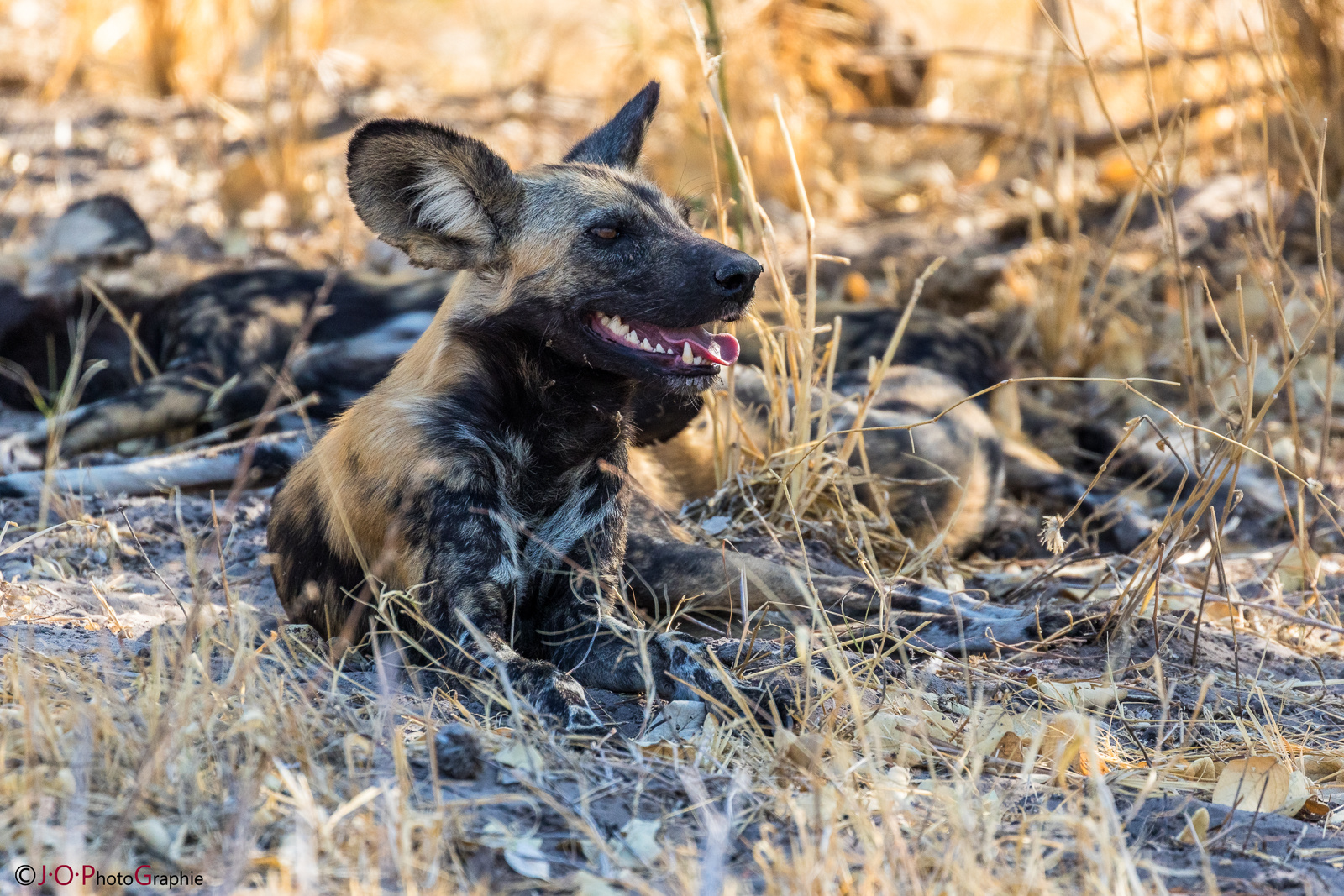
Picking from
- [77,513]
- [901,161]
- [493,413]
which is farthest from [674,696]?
[901,161]

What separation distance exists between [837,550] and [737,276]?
109cm

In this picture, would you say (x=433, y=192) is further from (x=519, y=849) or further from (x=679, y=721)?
(x=519, y=849)

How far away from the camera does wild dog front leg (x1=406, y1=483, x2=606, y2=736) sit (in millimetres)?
2404

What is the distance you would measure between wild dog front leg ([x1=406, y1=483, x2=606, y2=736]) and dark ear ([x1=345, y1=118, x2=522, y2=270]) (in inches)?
23.8

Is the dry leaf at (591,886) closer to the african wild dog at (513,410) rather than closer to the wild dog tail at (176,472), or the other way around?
the african wild dog at (513,410)

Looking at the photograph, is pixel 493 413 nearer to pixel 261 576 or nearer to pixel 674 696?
pixel 674 696

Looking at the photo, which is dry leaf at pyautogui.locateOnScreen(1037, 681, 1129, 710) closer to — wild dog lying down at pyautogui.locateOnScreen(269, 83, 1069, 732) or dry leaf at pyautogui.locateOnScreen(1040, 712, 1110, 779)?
dry leaf at pyautogui.locateOnScreen(1040, 712, 1110, 779)

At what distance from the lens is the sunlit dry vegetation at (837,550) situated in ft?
5.74

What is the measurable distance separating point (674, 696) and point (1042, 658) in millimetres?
948

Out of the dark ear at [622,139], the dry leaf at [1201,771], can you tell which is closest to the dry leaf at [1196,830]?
the dry leaf at [1201,771]

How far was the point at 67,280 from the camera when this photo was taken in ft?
17.8

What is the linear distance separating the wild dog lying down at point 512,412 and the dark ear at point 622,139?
16.4 inches

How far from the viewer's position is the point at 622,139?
335 cm

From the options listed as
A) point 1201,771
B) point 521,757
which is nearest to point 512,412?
point 521,757
